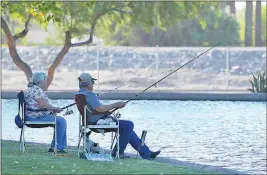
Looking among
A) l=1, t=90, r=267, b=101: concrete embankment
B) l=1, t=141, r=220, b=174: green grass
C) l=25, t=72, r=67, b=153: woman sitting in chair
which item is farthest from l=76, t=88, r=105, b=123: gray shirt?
l=1, t=90, r=267, b=101: concrete embankment

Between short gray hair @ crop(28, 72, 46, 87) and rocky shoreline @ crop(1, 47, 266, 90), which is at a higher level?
short gray hair @ crop(28, 72, 46, 87)

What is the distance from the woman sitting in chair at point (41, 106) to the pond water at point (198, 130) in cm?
255

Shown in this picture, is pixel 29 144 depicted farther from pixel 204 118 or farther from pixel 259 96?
pixel 259 96

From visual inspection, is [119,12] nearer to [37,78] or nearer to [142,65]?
[142,65]

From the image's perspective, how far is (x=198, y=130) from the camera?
2366 centimetres

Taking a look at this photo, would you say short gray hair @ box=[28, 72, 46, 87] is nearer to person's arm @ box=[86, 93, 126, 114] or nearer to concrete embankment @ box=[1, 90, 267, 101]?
person's arm @ box=[86, 93, 126, 114]

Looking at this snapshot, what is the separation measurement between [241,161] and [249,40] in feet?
163

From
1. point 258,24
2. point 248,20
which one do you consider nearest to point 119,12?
point 258,24

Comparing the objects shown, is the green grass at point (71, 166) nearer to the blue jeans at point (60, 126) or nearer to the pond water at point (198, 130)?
the blue jeans at point (60, 126)

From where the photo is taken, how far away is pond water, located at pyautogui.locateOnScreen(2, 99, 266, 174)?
18094 mm

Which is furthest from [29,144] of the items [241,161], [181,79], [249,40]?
Answer: [249,40]

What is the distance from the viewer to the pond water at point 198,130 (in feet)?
59.4

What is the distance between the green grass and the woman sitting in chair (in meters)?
0.33

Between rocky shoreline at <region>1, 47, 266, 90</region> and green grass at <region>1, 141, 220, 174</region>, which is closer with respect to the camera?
green grass at <region>1, 141, 220, 174</region>
